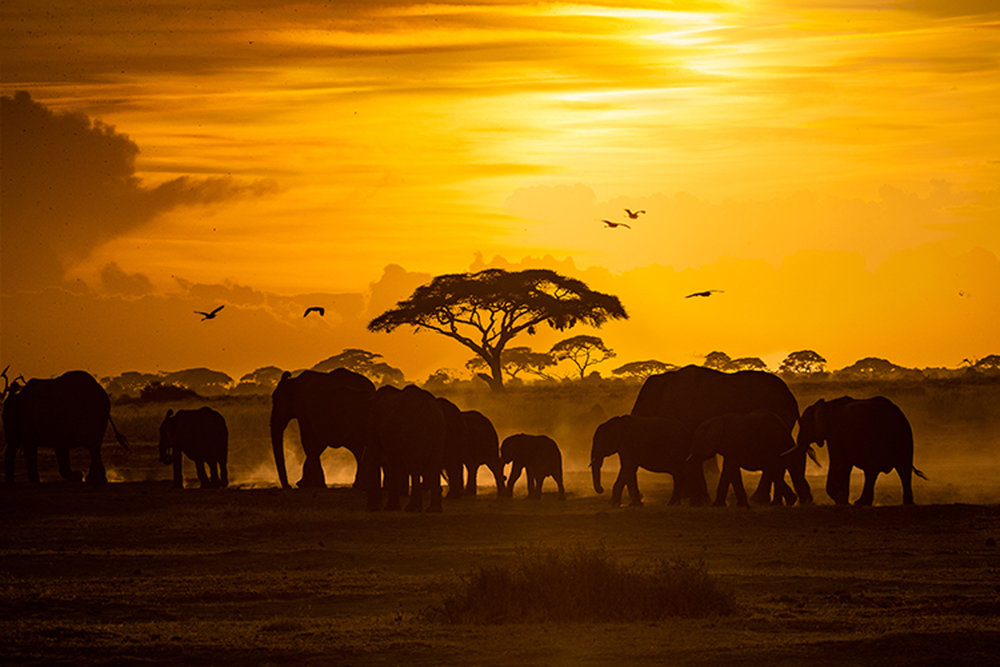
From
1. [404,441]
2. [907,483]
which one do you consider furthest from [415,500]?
[907,483]

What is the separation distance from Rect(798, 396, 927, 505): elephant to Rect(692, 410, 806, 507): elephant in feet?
2.57

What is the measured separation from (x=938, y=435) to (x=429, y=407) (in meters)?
25.7

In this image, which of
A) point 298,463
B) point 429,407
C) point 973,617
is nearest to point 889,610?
point 973,617

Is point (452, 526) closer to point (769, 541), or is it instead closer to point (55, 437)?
point (769, 541)

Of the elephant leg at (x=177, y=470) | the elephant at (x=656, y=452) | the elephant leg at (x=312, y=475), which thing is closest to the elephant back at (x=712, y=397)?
the elephant at (x=656, y=452)

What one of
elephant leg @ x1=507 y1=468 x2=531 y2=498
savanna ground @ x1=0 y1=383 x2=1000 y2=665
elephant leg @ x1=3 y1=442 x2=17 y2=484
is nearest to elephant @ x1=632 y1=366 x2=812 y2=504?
savanna ground @ x1=0 y1=383 x2=1000 y2=665

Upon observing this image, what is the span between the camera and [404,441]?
2608 cm

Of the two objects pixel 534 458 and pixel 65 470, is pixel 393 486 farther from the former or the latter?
pixel 65 470

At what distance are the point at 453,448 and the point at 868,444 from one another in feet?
23.6

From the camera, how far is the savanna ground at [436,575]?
506 inches

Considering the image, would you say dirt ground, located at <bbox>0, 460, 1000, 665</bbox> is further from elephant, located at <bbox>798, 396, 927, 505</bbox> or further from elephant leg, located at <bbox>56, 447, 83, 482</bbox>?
elephant leg, located at <bbox>56, 447, 83, 482</bbox>

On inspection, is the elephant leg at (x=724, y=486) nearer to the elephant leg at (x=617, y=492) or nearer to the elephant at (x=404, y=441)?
the elephant leg at (x=617, y=492)

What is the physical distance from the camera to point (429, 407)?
86.7 ft

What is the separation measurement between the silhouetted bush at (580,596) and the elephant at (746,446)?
11174 mm
